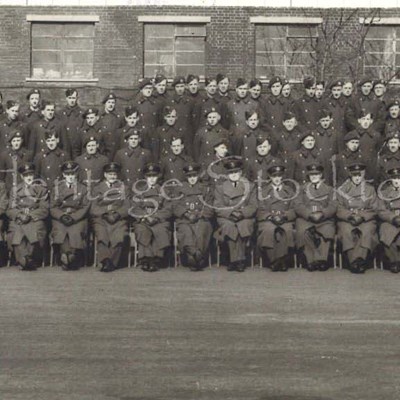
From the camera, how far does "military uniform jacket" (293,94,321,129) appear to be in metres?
16.0

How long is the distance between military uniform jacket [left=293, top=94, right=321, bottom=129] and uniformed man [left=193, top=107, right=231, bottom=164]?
1.38m

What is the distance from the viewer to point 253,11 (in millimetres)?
24594

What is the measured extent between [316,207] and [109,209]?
105 inches

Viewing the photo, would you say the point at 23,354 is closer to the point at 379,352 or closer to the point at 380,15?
the point at 379,352

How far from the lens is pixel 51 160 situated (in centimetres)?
1482

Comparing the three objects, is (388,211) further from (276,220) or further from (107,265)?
(107,265)

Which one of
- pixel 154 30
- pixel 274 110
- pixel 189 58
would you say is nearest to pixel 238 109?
pixel 274 110

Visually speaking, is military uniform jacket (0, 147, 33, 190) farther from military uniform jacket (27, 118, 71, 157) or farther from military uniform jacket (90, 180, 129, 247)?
military uniform jacket (90, 180, 129, 247)

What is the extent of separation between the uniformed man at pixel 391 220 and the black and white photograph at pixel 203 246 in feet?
0.09

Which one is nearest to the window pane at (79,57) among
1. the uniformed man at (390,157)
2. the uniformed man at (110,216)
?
the uniformed man at (110,216)

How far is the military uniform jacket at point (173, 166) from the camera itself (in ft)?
47.6

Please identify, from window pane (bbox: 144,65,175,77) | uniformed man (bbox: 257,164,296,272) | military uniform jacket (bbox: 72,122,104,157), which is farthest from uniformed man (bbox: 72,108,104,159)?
window pane (bbox: 144,65,175,77)

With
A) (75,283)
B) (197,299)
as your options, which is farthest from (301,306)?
(75,283)

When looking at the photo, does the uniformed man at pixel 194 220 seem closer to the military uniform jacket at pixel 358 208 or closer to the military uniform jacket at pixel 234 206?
the military uniform jacket at pixel 234 206
